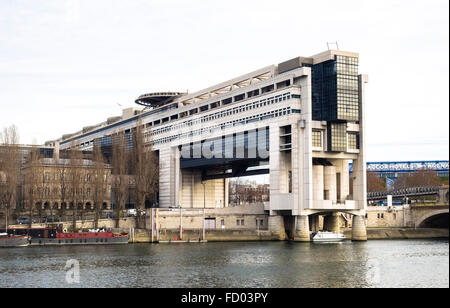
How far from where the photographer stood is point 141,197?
123 meters

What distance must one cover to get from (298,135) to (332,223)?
20053 millimetres

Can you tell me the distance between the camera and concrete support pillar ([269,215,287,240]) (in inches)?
4747

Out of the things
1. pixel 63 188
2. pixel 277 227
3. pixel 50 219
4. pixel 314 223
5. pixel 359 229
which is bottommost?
pixel 359 229

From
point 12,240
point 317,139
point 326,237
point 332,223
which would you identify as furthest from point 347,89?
point 12,240

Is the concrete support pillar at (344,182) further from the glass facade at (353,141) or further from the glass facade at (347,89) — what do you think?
the glass facade at (347,89)

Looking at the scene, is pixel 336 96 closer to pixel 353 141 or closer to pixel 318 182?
pixel 353 141

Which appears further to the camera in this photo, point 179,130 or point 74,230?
point 179,130

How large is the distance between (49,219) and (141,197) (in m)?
17.1

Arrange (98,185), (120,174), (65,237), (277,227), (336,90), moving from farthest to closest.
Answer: (120,174) < (277,227) < (98,185) < (336,90) < (65,237)

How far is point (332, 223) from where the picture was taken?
412 feet

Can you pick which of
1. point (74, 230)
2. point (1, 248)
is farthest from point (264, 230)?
point (1, 248)

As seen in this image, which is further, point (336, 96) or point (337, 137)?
point (337, 137)

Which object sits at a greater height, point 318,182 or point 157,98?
point 157,98
